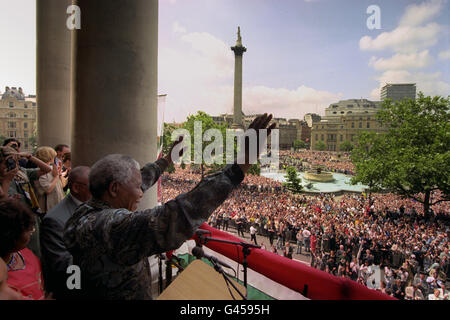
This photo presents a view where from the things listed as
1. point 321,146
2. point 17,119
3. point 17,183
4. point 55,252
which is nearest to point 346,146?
point 321,146

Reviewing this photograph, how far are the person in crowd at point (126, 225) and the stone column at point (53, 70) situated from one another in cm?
703

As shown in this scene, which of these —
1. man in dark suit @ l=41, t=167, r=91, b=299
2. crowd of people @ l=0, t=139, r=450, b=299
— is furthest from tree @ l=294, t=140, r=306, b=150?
man in dark suit @ l=41, t=167, r=91, b=299

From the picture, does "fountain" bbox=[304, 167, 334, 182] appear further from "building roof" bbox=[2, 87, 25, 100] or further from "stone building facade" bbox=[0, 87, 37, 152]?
"building roof" bbox=[2, 87, 25, 100]

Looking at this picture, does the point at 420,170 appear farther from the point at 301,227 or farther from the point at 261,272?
the point at 261,272

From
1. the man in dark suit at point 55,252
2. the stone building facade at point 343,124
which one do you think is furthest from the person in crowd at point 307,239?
the stone building facade at point 343,124

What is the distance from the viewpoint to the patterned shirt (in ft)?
4.07

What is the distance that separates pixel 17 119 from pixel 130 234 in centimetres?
8383

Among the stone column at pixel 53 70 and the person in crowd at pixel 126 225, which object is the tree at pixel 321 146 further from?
the person in crowd at pixel 126 225

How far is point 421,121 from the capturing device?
72.6 ft

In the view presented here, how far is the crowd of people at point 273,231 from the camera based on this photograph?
203 cm

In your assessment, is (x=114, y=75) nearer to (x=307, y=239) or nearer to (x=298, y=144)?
(x=307, y=239)

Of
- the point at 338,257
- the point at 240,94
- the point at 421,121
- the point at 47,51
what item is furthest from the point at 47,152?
the point at 240,94

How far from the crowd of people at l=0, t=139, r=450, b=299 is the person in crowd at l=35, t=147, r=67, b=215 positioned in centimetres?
1
